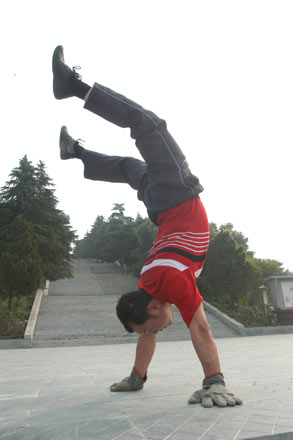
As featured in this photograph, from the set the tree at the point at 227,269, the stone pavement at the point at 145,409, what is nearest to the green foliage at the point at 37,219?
the tree at the point at 227,269

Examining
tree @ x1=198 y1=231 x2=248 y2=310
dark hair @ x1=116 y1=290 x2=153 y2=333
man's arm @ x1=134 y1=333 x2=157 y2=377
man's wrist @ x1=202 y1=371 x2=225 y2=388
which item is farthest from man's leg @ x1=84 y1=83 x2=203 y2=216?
tree @ x1=198 y1=231 x2=248 y2=310

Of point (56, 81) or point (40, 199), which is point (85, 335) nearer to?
point (56, 81)

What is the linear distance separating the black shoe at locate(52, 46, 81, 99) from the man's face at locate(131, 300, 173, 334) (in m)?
1.71

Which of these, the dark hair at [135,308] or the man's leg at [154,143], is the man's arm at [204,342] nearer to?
the dark hair at [135,308]

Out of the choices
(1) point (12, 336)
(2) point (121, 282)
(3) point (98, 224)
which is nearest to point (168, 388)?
(1) point (12, 336)

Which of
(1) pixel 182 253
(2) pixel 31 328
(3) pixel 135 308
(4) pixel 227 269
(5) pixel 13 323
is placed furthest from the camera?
(4) pixel 227 269

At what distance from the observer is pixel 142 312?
2.57 meters

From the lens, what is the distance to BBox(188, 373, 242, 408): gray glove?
7.57ft

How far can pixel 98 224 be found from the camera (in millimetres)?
65375

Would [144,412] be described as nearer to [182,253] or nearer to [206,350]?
[206,350]

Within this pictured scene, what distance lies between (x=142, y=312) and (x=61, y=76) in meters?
1.89

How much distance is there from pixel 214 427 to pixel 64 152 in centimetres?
256

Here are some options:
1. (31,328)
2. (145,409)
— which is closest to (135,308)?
(145,409)

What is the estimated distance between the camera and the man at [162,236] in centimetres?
258
